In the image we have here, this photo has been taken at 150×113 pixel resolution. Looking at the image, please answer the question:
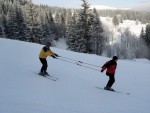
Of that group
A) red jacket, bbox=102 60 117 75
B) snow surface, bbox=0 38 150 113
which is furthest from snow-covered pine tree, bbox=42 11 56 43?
red jacket, bbox=102 60 117 75

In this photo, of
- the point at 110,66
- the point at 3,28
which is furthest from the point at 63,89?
the point at 3,28

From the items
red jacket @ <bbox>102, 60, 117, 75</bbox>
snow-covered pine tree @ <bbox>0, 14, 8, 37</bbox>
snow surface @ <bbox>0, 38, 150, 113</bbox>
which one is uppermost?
snow-covered pine tree @ <bbox>0, 14, 8, 37</bbox>

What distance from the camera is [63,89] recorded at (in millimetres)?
13117

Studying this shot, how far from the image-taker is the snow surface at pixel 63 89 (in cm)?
1021

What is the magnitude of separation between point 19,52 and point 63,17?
299 feet

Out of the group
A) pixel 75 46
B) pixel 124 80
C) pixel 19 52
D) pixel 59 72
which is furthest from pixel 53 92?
pixel 75 46

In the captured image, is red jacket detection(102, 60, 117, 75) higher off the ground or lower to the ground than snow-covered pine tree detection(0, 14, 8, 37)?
lower

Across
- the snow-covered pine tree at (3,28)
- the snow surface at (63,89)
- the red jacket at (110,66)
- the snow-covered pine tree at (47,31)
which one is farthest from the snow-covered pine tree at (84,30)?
the red jacket at (110,66)

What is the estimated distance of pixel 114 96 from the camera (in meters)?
13.7

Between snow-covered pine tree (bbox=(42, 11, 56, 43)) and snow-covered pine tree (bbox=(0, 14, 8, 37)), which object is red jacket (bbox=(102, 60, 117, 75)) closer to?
snow-covered pine tree (bbox=(0, 14, 8, 37))

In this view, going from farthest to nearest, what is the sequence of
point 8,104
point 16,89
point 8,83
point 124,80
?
point 124,80
point 8,83
point 16,89
point 8,104

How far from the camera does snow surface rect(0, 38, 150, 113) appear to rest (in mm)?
10211

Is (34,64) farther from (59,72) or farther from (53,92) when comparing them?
(53,92)

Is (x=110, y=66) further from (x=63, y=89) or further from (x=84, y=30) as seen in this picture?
(x=84, y=30)
